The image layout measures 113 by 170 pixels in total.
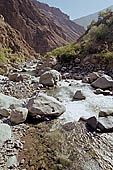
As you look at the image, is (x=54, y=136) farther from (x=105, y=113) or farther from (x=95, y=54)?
(x=95, y=54)

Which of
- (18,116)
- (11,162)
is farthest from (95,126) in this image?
(11,162)

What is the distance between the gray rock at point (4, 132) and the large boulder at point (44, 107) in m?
0.81

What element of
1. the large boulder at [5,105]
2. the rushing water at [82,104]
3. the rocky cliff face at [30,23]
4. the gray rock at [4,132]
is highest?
the rocky cliff face at [30,23]

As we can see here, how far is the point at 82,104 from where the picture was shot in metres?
5.64

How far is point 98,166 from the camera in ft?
9.56

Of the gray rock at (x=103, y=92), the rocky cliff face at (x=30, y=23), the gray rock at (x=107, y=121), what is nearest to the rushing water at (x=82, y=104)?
the gray rock at (x=103, y=92)

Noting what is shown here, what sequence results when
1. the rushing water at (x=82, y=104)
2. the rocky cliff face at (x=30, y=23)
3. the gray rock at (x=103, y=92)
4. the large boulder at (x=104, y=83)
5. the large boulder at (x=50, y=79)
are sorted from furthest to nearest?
the rocky cliff face at (x=30, y=23) < the large boulder at (x=50, y=79) < the large boulder at (x=104, y=83) < the gray rock at (x=103, y=92) < the rushing water at (x=82, y=104)

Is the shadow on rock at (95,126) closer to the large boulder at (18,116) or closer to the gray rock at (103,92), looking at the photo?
the large boulder at (18,116)

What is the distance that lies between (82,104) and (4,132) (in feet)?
9.59

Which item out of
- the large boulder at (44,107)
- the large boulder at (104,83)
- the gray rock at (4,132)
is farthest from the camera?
the large boulder at (104,83)

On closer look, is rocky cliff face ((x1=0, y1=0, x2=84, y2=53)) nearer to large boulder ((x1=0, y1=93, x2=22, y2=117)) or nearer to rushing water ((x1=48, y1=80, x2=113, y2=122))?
rushing water ((x1=48, y1=80, x2=113, y2=122))

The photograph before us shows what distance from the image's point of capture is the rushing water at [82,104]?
4.77 meters

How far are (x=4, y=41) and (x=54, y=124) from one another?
27.4 meters

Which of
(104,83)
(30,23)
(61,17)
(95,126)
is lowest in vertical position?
(95,126)
